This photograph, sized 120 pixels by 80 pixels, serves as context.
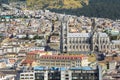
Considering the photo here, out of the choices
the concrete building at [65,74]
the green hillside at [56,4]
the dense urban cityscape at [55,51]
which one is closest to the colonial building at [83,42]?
the dense urban cityscape at [55,51]

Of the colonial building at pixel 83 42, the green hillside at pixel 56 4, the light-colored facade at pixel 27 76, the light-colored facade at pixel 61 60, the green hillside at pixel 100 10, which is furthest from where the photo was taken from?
the green hillside at pixel 56 4

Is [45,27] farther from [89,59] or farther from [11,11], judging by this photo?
[89,59]

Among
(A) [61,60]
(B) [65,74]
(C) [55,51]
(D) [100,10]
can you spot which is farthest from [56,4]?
(B) [65,74]

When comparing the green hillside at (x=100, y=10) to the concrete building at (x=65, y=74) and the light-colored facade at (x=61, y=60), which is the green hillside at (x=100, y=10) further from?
the concrete building at (x=65, y=74)

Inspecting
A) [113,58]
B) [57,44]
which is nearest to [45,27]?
[57,44]

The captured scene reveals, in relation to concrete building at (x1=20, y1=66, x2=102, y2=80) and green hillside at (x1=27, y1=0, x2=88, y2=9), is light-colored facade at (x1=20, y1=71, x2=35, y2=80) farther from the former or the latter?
green hillside at (x1=27, y1=0, x2=88, y2=9)

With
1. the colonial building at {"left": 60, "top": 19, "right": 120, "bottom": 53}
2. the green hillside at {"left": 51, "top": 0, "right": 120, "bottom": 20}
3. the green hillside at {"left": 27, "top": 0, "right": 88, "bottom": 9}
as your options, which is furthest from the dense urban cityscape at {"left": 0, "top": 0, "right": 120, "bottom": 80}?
the green hillside at {"left": 27, "top": 0, "right": 88, "bottom": 9}

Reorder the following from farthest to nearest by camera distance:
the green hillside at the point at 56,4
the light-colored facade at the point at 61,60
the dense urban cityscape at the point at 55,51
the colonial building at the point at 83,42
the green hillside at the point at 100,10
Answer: the green hillside at the point at 56,4, the green hillside at the point at 100,10, the colonial building at the point at 83,42, the light-colored facade at the point at 61,60, the dense urban cityscape at the point at 55,51
